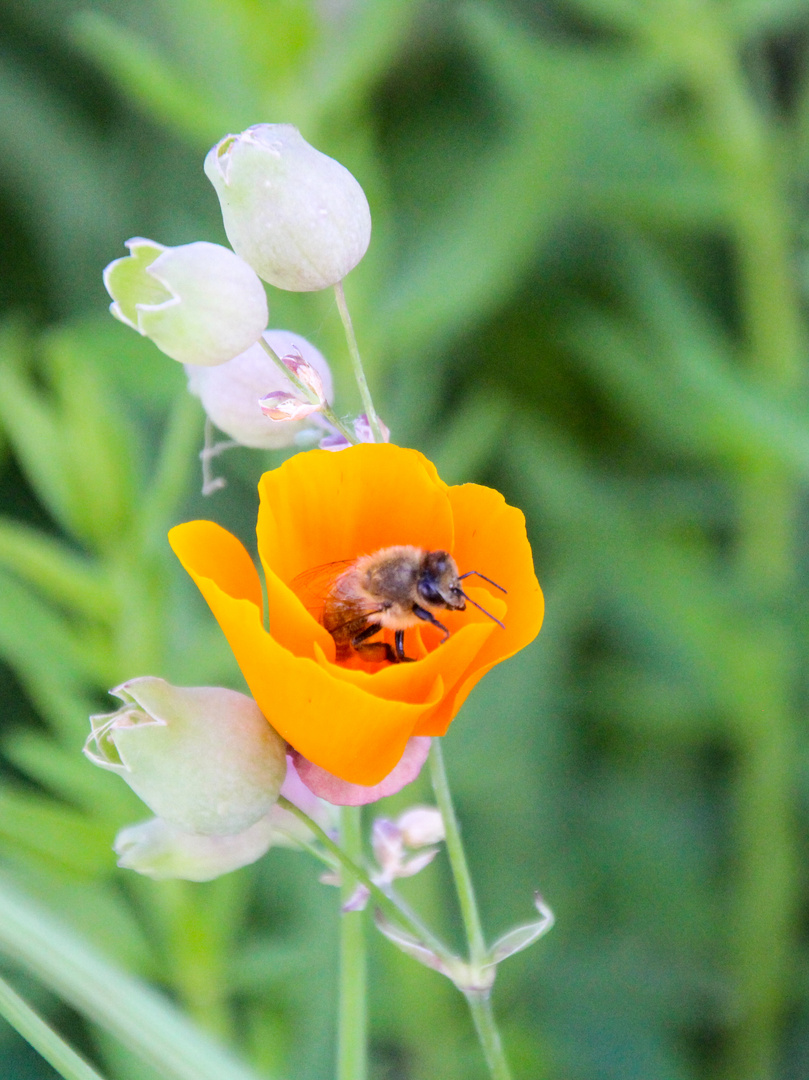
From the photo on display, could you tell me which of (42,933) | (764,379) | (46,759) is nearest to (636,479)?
(764,379)

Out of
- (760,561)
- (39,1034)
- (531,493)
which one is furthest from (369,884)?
(531,493)

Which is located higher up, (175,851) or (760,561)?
(175,851)

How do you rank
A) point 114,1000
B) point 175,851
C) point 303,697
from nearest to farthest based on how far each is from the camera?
Result: 1. point 114,1000
2. point 303,697
3. point 175,851

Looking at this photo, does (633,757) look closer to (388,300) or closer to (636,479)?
(636,479)

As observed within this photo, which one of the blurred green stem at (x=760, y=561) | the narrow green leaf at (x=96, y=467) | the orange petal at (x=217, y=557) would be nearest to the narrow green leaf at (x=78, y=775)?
the narrow green leaf at (x=96, y=467)

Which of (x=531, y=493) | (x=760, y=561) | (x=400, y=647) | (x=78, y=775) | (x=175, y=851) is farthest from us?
(x=531, y=493)

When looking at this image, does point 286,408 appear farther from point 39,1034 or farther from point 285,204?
point 39,1034
